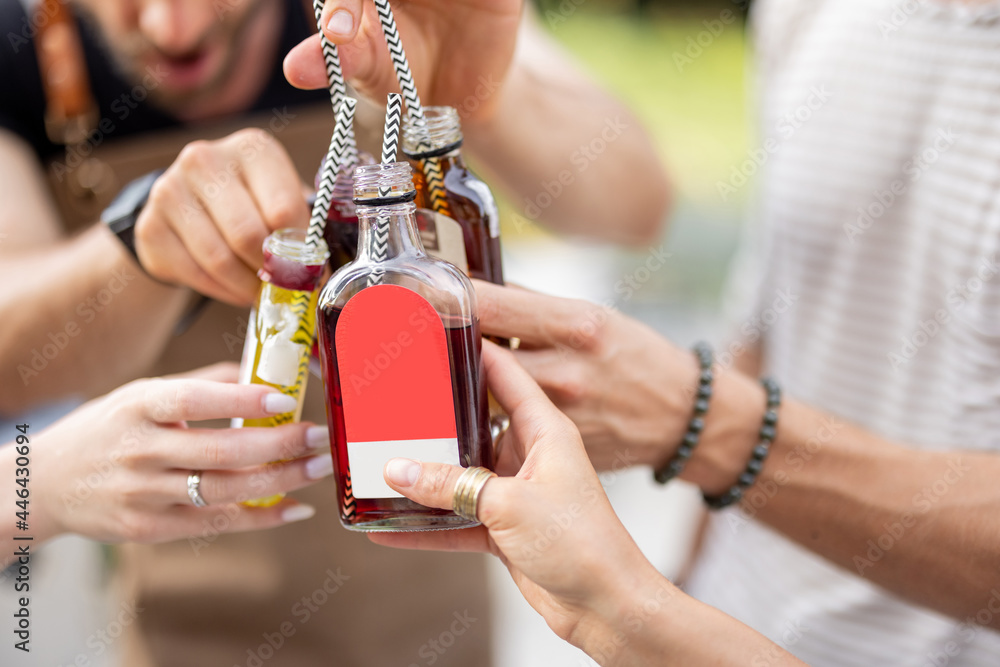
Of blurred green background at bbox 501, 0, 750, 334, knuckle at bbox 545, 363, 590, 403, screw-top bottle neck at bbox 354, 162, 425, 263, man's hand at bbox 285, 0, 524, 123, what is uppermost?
man's hand at bbox 285, 0, 524, 123

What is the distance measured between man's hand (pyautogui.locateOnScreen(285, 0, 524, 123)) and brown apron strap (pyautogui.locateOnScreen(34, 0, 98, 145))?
1.74 feet

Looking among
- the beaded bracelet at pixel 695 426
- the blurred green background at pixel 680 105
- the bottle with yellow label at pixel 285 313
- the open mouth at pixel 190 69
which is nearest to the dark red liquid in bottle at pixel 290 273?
A: the bottle with yellow label at pixel 285 313

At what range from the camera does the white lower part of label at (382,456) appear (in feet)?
1.65

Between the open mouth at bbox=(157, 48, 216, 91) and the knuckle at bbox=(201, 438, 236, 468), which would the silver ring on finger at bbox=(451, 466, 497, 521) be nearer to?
the knuckle at bbox=(201, 438, 236, 468)

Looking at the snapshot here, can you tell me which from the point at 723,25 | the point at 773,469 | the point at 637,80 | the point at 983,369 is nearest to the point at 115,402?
the point at 773,469

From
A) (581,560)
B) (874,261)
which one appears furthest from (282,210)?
(874,261)

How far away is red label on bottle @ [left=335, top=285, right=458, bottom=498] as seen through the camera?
49cm

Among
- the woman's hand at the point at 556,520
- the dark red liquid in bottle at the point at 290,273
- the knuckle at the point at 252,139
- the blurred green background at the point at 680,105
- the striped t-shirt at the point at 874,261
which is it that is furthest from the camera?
the blurred green background at the point at 680,105

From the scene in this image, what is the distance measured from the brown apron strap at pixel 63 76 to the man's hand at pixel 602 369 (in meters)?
0.70

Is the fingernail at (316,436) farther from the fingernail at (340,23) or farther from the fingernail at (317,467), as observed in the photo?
the fingernail at (340,23)

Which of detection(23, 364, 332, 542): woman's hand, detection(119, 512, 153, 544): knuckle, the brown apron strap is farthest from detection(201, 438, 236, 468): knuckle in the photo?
the brown apron strap

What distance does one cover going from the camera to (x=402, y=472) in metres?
0.48

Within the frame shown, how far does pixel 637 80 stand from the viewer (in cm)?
395

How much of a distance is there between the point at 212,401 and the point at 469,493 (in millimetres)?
219
